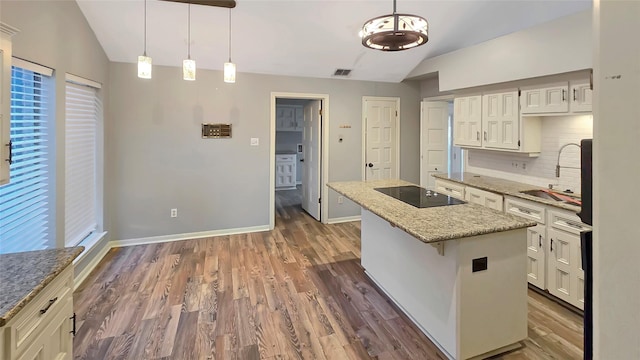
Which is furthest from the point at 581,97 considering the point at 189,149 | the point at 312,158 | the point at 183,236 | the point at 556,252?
the point at 183,236

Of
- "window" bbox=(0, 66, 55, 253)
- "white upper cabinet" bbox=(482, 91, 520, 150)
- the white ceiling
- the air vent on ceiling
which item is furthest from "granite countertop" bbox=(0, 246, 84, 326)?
the air vent on ceiling

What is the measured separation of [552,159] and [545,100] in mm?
692

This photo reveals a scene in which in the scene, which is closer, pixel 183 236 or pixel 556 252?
pixel 556 252

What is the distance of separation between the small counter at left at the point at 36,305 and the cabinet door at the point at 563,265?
3.49 m

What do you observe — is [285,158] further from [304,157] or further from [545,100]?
[545,100]

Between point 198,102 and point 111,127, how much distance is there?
3.71ft

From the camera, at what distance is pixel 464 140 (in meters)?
4.23

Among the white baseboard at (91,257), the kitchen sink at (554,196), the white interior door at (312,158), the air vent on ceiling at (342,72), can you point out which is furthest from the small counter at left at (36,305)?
the air vent on ceiling at (342,72)

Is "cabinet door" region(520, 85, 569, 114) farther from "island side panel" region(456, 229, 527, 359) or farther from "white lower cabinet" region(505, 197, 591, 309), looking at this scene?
"island side panel" region(456, 229, 527, 359)

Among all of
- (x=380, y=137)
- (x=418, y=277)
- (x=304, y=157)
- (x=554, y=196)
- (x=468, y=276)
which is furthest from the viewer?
(x=304, y=157)

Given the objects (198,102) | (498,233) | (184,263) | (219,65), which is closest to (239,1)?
(219,65)

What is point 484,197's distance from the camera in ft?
11.7

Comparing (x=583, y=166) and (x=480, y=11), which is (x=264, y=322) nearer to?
(x=583, y=166)

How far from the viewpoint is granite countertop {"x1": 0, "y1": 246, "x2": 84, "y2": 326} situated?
124 centimetres
